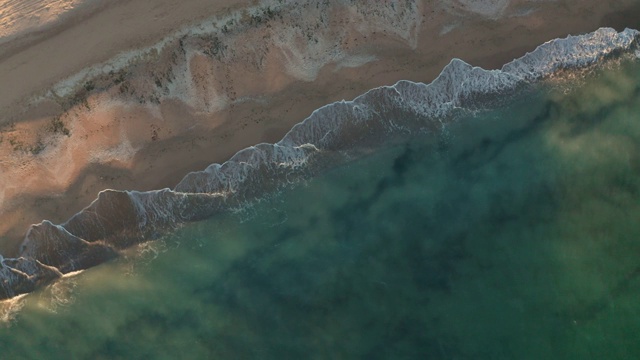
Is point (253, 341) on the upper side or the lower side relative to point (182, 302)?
lower

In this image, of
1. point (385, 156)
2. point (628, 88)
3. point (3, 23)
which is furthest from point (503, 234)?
point (3, 23)

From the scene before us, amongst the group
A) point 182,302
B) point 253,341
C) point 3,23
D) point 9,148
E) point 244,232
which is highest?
point 3,23

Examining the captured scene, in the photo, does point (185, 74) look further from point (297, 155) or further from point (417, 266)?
point (417, 266)

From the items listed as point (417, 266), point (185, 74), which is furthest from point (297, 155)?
point (417, 266)

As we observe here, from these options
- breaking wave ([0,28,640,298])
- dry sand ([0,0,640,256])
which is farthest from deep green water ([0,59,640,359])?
dry sand ([0,0,640,256])

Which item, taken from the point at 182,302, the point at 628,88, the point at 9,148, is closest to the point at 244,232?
the point at 182,302

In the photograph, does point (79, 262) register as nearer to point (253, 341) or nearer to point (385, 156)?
point (253, 341)

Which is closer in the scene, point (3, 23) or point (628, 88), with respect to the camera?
point (3, 23)
